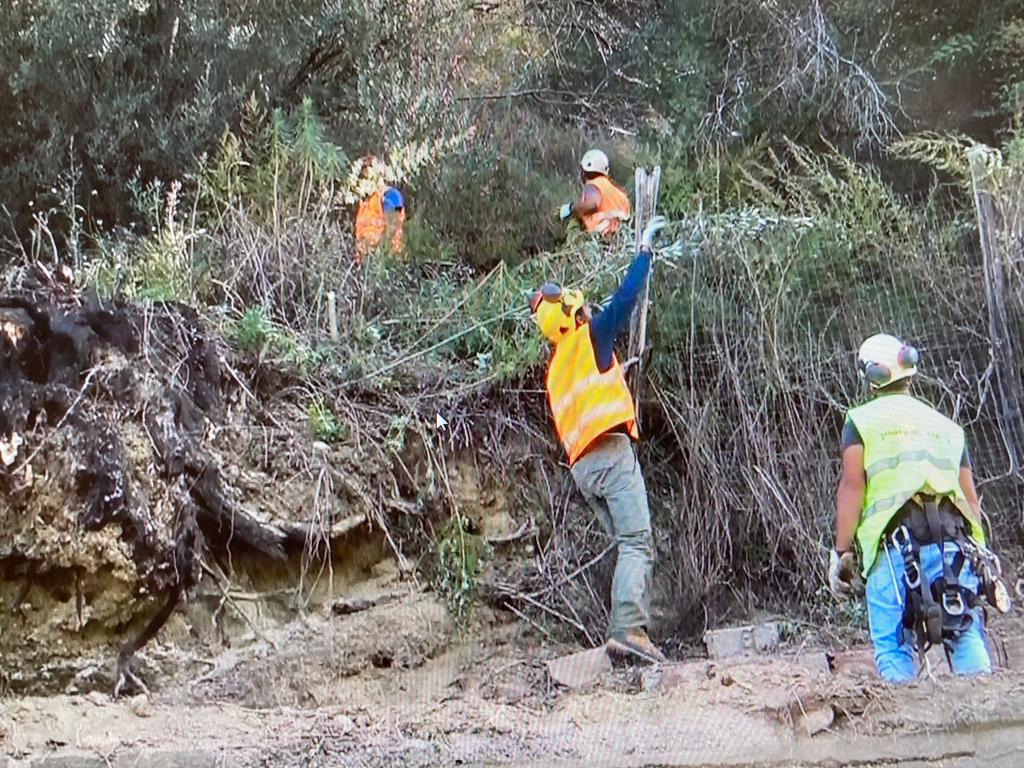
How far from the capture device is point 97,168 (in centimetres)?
601

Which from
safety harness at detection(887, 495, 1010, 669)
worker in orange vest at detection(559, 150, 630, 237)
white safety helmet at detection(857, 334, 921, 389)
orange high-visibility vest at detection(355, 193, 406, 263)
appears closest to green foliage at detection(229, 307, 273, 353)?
orange high-visibility vest at detection(355, 193, 406, 263)

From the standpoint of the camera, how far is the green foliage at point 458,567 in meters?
4.89

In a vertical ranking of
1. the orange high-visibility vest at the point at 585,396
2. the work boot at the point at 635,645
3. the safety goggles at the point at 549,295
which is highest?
the safety goggles at the point at 549,295

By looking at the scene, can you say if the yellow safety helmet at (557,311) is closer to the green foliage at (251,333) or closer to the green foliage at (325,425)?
the green foliage at (325,425)

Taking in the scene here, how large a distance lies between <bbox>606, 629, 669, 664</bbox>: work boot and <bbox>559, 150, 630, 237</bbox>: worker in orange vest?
2197 millimetres

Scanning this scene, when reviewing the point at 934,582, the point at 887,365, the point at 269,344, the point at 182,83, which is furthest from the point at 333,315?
the point at 934,582

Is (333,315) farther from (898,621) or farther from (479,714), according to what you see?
(898,621)

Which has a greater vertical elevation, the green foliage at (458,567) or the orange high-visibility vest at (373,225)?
the orange high-visibility vest at (373,225)

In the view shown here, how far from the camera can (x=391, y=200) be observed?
6059 millimetres

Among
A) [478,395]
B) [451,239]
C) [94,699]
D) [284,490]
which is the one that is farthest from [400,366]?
[94,699]

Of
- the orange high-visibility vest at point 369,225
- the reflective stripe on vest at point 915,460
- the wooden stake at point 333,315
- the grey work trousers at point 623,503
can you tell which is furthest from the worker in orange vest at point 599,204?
the reflective stripe on vest at point 915,460

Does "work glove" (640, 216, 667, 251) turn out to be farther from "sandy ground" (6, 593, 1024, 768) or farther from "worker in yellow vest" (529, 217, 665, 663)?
"sandy ground" (6, 593, 1024, 768)

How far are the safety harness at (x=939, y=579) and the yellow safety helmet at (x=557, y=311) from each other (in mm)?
→ 1739

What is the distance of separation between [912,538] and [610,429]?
1508 mm
